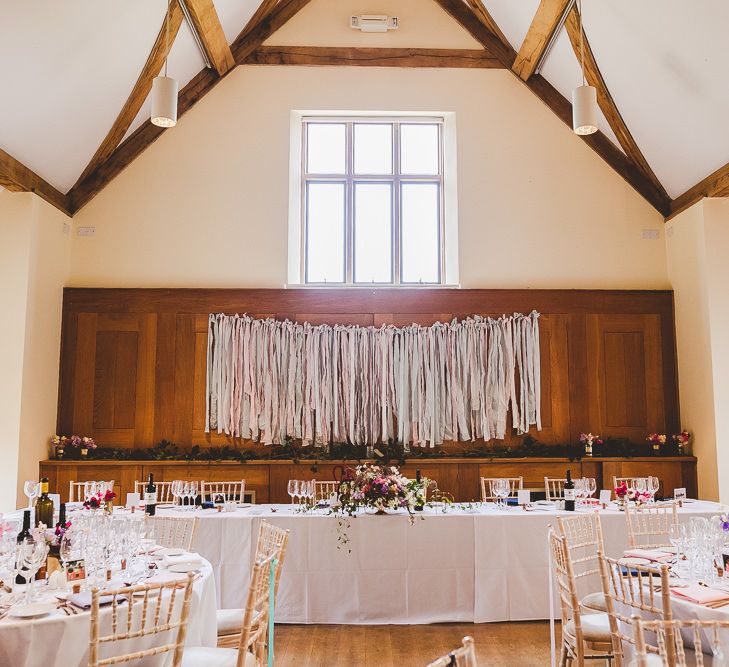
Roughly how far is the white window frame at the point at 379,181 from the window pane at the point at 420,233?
6cm

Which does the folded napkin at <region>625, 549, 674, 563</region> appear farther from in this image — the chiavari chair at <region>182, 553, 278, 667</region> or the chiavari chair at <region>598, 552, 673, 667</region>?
the chiavari chair at <region>182, 553, 278, 667</region>

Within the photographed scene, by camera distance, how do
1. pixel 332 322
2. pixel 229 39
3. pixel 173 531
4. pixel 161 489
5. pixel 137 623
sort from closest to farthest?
pixel 137 623
pixel 173 531
pixel 161 489
pixel 332 322
pixel 229 39

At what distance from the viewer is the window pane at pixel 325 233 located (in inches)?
307

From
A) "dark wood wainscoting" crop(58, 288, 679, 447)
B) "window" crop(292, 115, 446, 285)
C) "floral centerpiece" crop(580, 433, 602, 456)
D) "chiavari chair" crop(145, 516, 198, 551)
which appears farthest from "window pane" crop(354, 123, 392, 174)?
"chiavari chair" crop(145, 516, 198, 551)

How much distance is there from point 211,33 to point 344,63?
1.63 m

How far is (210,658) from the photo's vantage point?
3062 mm

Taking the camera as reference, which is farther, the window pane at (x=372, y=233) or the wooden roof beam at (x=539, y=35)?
the window pane at (x=372, y=233)

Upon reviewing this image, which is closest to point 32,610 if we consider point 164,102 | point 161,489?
point 164,102

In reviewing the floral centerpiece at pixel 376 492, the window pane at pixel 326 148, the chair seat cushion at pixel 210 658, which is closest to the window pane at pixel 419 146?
the window pane at pixel 326 148

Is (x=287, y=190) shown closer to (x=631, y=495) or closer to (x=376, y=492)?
(x=376, y=492)

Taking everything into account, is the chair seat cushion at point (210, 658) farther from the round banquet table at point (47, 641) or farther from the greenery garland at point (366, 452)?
the greenery garland at point (366, 452)

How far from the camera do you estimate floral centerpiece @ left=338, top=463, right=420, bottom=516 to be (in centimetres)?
490

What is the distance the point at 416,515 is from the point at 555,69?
5.07 metres

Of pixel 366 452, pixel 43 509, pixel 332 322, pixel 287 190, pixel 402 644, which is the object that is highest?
pixel 287 190
